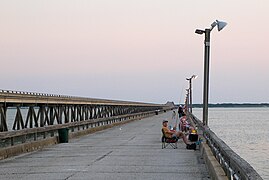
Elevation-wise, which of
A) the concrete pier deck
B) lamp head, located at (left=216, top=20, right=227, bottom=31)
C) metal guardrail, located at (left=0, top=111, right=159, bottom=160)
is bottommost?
the concrete pier deck

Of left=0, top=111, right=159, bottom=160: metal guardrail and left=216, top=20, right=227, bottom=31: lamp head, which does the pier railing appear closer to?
Answer: left=0, top=111, right=159, bottom=160: metal guardrail

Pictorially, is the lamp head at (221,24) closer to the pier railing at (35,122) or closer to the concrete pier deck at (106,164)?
the concrete pier deck at (106,164)

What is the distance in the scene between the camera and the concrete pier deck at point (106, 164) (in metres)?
14.6

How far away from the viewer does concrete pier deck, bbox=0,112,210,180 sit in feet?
48.0

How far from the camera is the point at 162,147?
23734 mm

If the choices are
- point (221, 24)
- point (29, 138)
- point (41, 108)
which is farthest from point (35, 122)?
point (221, 24)

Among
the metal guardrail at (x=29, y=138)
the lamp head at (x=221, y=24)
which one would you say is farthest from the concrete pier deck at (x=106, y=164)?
the lamp head at (x=221, y=24)

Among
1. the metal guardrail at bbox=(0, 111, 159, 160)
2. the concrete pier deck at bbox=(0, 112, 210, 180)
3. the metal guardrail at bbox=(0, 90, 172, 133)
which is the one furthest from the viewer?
the metal guardrail at bbox=(0, 90, 172, 133)

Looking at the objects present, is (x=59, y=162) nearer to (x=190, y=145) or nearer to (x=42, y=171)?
(x=42, y=171)

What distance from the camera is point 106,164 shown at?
17.1 metres

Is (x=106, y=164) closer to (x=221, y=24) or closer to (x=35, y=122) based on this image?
(x=221, y=24)

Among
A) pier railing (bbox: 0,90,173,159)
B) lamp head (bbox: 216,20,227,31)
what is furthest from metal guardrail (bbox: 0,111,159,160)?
lamp head (bbox: 216,20,227,31)

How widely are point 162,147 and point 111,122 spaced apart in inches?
1055

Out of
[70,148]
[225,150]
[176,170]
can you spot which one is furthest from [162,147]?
[225,150]
